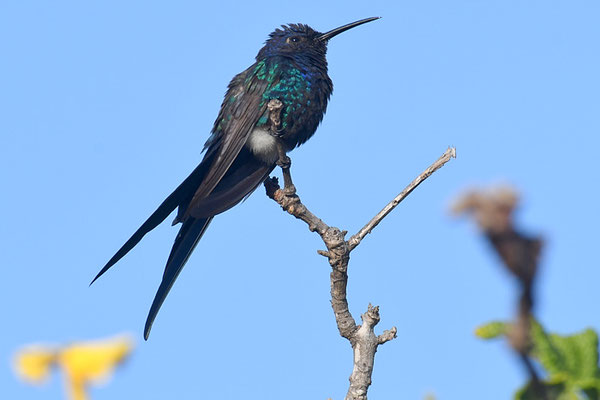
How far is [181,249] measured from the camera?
19.9 feet

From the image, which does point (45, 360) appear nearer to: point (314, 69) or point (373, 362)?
point (373, 362)

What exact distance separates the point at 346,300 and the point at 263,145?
235 cm

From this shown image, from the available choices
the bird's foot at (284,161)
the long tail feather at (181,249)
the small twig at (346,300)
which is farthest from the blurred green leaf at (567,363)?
the long tail feather at (181,249)

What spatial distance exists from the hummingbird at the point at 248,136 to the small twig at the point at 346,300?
3.29 ft

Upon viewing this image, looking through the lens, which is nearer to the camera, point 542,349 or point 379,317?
point 542,349

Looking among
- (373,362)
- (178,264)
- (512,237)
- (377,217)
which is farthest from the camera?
(178,264)

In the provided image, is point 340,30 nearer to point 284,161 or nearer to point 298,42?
point 298,42

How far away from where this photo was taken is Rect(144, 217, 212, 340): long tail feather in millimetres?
5742

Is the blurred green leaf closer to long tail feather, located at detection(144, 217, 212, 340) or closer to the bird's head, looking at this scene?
long tail feather, located at detection(144, 217, 212, 340)

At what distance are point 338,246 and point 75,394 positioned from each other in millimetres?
3919

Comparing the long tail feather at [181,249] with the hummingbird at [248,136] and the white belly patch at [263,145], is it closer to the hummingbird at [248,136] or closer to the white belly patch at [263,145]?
the hummingbird at [248,136]

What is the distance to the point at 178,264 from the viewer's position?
5.95m

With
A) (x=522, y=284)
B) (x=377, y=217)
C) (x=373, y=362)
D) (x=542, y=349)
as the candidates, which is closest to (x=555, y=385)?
(x=542, y=349)

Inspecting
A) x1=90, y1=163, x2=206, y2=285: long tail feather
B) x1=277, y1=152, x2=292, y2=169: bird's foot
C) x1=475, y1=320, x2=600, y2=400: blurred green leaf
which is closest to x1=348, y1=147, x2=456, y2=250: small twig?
x1=277, y1=152, x2=292, y2=169: bird's foot
